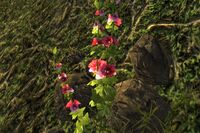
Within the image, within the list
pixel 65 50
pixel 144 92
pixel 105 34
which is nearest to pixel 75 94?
pixel 105 34

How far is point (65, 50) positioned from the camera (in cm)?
536

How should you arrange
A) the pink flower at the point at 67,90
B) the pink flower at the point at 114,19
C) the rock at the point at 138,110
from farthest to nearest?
the pink flower at the point at 67,90 → the pink flower at the point at 114,19 → the rock at the point at 138,110

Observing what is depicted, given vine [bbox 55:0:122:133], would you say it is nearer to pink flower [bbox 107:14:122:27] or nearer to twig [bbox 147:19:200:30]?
pink flower [bbox 107:14:122:27]

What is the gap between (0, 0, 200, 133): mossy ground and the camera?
376 centimetres

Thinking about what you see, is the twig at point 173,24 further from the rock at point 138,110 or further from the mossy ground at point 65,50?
the rock at point 138,110

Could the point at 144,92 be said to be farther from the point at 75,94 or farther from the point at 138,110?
the point at 75,94

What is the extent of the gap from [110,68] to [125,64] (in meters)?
0.78

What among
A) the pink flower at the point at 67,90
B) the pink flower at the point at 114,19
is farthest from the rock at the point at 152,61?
the pink flower at the point at 67,90

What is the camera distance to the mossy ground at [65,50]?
3.76 meters

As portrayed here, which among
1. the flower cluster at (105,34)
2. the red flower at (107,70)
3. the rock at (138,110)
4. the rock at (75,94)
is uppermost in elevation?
the flower cluster at (105,34)

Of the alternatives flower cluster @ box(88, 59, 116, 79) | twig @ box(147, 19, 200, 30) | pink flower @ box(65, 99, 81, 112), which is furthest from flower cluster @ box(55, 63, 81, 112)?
twig @ box(147, 19, 200, 30)

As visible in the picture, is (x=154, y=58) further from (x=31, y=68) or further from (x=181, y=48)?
(x=31, y=68)

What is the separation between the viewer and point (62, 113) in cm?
438

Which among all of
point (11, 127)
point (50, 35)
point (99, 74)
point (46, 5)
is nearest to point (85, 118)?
point (99, 74)
